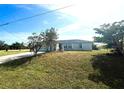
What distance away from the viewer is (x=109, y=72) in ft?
32.4

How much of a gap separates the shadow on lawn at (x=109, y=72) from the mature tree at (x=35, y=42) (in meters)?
4.61

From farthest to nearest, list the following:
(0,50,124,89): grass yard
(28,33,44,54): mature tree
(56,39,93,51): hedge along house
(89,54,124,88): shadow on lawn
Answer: (56,39,93,51): hedge along house < (28,33,44,54): mature tree < (89,54,124,88): shadow on lawn < (0,50,124,89): grass yard

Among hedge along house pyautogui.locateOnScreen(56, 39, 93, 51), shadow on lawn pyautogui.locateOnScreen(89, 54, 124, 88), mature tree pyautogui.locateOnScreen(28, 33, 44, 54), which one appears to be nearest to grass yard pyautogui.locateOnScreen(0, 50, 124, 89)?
shadow on lawn pyautogui.locateOnScreen(89, 54, 124, 88)

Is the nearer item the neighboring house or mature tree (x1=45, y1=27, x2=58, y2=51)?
mature tree (x1=45, y1=27, x2=58, y2=51)

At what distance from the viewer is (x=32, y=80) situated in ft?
27.2

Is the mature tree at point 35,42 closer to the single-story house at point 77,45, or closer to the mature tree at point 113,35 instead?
the mature tree at point 113,35

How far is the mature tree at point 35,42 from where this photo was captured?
47.2 ft

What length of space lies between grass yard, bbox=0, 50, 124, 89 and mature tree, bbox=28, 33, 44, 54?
2.61 m

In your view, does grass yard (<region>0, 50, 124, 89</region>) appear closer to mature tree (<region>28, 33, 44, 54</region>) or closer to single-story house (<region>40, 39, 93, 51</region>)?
mature tree (<region>28, 33, 44, 54</region>)

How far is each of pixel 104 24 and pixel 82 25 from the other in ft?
19.7

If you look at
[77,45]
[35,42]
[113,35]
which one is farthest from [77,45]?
[35,42]

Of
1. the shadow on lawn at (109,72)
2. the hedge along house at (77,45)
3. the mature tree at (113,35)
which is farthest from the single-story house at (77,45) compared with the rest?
the shadow on lawn at (109,72)

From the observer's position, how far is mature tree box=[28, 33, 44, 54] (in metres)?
14.4

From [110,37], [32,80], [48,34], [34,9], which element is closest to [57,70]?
[32,80]
